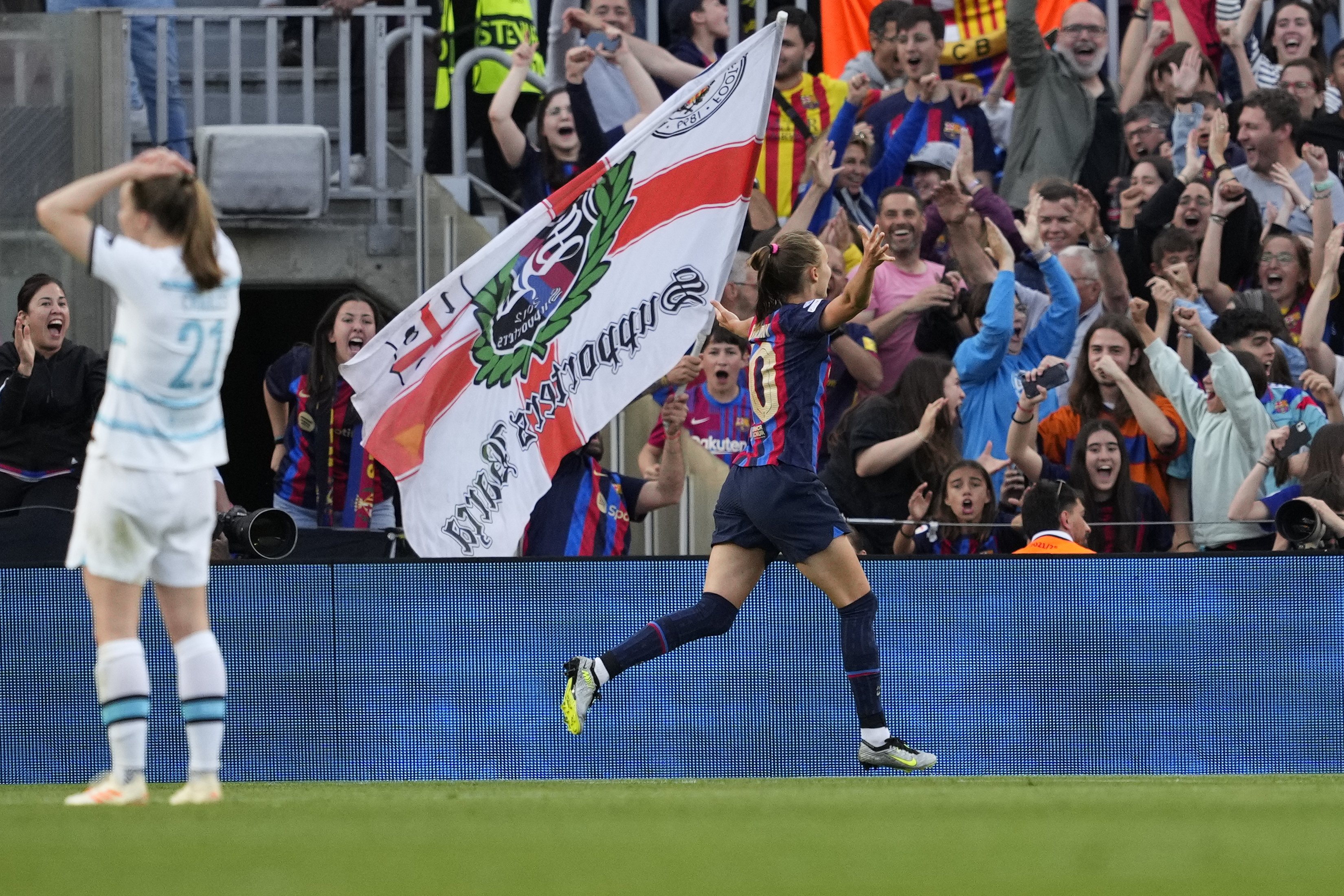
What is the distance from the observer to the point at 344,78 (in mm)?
10773

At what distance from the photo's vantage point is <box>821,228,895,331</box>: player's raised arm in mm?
6145

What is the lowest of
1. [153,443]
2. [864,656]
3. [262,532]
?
[864,656]

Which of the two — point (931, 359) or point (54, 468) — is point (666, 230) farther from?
point (54, 468)

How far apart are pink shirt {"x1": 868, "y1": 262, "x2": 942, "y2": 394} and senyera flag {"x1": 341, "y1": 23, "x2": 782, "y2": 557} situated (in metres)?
1.41

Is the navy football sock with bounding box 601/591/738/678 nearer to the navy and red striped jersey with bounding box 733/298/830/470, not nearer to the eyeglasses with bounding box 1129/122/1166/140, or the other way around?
the navy and red striped jersey with bounding box 733/298/830/470

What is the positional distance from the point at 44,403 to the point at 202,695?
3.58 m

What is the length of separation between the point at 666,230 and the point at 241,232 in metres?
3.04

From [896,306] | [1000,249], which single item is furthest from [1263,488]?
[896,306]

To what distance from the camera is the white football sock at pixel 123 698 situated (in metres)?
5.10

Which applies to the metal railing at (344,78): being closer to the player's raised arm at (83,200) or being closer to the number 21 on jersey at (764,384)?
the number 21 on jersey at (764,384)

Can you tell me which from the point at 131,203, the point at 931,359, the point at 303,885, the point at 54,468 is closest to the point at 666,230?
the point at 931,359

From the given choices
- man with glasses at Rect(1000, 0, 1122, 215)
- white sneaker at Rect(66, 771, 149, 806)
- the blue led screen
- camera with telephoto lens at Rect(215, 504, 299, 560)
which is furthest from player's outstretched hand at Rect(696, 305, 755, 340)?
man with glasses at Rect(1000, 0, 1122, 215)

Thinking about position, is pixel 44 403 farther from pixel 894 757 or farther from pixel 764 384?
pixel 894 757

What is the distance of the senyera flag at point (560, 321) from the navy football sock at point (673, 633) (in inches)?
73.9
